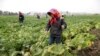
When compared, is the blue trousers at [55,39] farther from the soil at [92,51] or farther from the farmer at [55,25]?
the soil at [92,51]

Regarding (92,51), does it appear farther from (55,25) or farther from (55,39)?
(55,25)

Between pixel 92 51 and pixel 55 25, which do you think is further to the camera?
pixel 92 51

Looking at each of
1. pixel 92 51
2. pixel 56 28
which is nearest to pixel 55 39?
pixel 56 28

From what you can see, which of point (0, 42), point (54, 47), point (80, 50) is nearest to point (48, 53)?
point (54, 47)

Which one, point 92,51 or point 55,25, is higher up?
point 55,25

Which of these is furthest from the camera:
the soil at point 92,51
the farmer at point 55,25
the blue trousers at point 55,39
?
the blue trousers at point 55,39

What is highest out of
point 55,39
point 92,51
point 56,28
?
point 56,28

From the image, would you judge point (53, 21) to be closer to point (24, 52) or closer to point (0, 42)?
point (24, 52)

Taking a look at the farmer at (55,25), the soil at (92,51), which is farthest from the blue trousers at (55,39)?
the soil at (92,51)

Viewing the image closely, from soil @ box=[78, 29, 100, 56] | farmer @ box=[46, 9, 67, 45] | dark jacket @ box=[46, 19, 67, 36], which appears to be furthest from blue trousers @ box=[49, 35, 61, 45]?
soil @ box=[78, 29, 100, 56]

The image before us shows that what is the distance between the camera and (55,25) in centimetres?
848

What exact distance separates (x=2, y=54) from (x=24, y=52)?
61cm

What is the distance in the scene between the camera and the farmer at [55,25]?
27.0ft

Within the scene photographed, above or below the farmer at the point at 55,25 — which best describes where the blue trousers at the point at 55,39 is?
below
